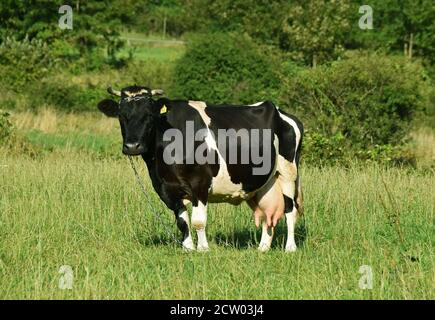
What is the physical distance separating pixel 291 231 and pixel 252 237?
0.63 m

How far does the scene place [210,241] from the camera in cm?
965

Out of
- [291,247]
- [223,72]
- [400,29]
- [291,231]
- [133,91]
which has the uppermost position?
[133,91]

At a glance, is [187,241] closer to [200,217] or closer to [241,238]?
[200,217]

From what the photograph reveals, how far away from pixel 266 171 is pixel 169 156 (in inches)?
44.8

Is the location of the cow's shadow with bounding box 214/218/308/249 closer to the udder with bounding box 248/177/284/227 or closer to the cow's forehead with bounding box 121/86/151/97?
the udder with bounding box 248/177/284/227

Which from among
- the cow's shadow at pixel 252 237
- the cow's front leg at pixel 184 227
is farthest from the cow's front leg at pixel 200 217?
the cow's shadow at pixel 252 237

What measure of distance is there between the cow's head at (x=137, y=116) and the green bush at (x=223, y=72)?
17.3 meters

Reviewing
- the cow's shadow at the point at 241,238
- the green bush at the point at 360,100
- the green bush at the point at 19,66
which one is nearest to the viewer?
the cow's shadow at the point at 241,238

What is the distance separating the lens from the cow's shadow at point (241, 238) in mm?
9461

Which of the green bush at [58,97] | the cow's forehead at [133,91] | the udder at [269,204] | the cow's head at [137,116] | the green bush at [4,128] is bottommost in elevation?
the green bush at [58,97]

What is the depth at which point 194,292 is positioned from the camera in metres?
6.96

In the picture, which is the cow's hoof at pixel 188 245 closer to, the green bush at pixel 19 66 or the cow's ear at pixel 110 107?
the cow's ear at pixel 110 107

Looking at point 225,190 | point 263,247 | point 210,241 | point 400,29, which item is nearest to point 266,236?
point 263,247

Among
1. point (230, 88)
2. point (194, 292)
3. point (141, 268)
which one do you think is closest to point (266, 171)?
point (141, 268)
